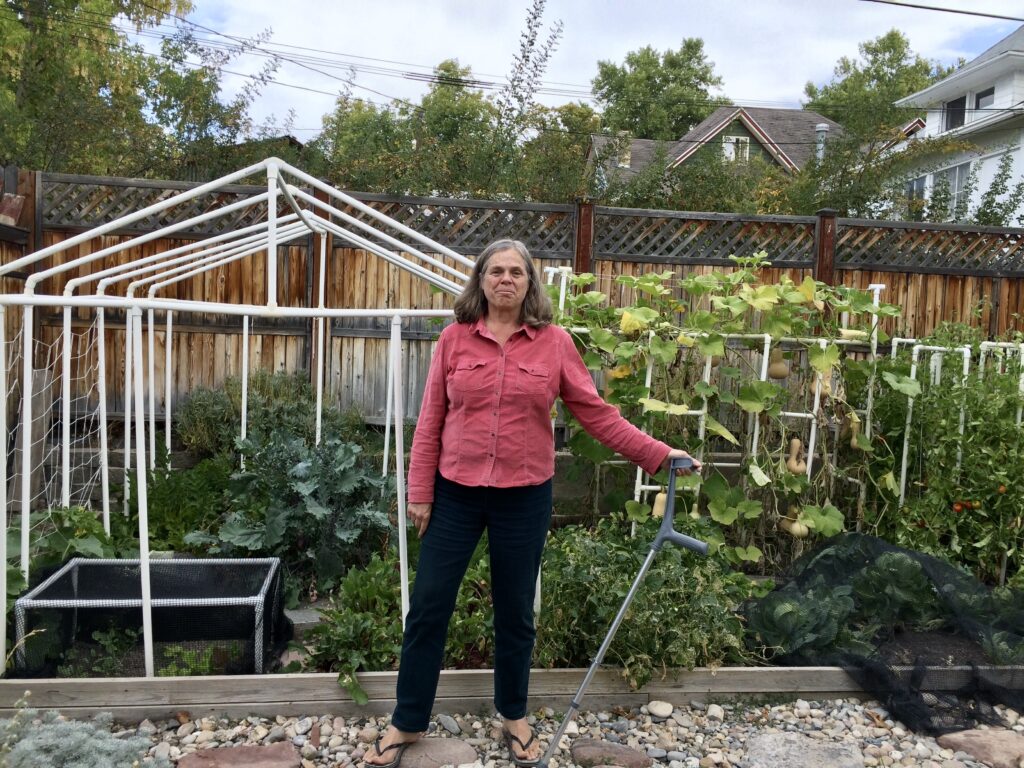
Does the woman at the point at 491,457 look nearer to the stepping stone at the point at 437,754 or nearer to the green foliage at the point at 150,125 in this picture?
the stepping stone at the point at 437,754

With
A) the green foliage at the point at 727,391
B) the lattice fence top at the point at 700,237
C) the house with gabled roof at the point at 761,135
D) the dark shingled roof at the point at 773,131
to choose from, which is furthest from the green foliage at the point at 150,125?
the dark shingled roof at the point at 773,131

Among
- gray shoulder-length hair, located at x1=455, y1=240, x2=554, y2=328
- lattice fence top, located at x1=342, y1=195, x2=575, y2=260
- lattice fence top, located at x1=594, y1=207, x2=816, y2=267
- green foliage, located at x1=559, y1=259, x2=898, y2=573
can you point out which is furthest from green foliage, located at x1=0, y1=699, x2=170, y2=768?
lattice fence top, located at x1=594, y1=207, x2=816, y2=267

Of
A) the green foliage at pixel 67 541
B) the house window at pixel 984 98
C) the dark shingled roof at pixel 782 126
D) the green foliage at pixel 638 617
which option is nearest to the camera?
the green foliage at pixel 638 617

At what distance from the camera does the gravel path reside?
2.53 metres

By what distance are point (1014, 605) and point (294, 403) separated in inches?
163

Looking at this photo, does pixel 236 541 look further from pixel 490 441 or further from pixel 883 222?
pixel 883 222

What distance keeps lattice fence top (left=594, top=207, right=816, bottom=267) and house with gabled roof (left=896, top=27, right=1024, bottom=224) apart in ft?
32.1

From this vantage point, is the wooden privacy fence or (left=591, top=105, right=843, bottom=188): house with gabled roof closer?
the wooden privacy fence

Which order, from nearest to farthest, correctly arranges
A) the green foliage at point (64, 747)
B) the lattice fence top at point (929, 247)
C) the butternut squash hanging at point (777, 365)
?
the green foliage at point (64, 747) → the butternut squash hanging at point (777, 365) → the lattice fence top at point (929, 247)

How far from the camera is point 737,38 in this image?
1289 cm

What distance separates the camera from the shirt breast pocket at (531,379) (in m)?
2.27

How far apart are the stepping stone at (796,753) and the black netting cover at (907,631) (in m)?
0.36

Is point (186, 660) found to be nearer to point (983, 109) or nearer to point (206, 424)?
point (206, 424)

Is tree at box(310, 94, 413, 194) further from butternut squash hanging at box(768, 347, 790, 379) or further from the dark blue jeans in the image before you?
the dark blue jeans
